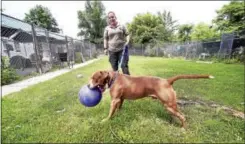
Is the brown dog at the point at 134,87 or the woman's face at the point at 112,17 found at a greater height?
the woman's face at the point at 112,17

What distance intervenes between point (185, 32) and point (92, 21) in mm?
21592

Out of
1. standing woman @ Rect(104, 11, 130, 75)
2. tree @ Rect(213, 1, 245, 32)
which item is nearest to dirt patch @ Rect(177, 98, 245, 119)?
standing woman @ Rect(104, 11, 130, 75)

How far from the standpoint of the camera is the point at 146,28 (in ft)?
127

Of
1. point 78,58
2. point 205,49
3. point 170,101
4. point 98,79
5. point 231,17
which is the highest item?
point 231,17

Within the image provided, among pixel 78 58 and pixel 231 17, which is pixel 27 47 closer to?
pixel 78 58

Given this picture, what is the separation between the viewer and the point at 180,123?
115 inches

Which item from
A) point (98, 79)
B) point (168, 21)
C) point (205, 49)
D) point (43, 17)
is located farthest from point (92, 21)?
point (98, 79)

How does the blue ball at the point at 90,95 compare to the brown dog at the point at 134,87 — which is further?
the blue ball at the point at 90,95

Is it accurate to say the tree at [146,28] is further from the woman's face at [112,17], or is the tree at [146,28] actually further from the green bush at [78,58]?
the woman's face at [112,17]

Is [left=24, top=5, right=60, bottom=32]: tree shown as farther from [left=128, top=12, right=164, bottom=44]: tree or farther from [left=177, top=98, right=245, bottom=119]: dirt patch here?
[left=177, top=98, right=245, bottom=119]: dirt patch

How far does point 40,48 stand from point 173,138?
783cm

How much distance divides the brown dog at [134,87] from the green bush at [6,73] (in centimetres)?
464

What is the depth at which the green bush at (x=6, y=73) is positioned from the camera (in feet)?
20.3

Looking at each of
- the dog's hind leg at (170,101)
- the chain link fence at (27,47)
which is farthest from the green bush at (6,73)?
the dog's hind leg at (170,101)
